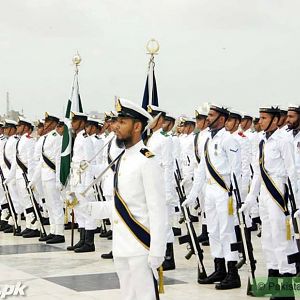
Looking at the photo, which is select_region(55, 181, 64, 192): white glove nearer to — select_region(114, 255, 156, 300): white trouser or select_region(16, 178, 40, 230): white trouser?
select_region(16, 178, 40, 230): white trouser

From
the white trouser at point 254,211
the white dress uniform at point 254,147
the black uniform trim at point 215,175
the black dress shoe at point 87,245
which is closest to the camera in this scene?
the black uniform trim at point 215,175

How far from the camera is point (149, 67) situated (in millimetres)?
11055

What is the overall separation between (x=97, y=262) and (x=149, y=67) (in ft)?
9.36

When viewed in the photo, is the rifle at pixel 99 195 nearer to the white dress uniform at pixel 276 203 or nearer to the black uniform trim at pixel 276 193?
the white dress uniform at pixel 276 203

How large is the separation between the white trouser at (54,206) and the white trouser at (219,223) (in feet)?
16.6

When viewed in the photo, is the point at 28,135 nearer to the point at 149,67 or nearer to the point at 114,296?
the point at 149,67

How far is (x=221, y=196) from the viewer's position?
8.96 m

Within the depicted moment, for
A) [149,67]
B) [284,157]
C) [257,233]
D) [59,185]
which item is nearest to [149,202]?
[284,157]

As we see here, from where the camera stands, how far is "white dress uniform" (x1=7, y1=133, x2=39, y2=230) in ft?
48.6

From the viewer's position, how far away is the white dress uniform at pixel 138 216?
557 centimetres

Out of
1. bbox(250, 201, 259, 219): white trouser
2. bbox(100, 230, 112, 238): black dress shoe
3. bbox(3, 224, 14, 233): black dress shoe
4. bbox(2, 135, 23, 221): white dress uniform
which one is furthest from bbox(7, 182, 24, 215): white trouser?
bbox(250, 201, 259, 219): white trouser

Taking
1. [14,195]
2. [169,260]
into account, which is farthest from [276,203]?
[14,195]

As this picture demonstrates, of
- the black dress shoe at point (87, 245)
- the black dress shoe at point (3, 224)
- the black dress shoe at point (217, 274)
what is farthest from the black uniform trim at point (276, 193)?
the black dress shoe at point (3, 224)

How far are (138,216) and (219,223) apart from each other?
3366 millimetres
